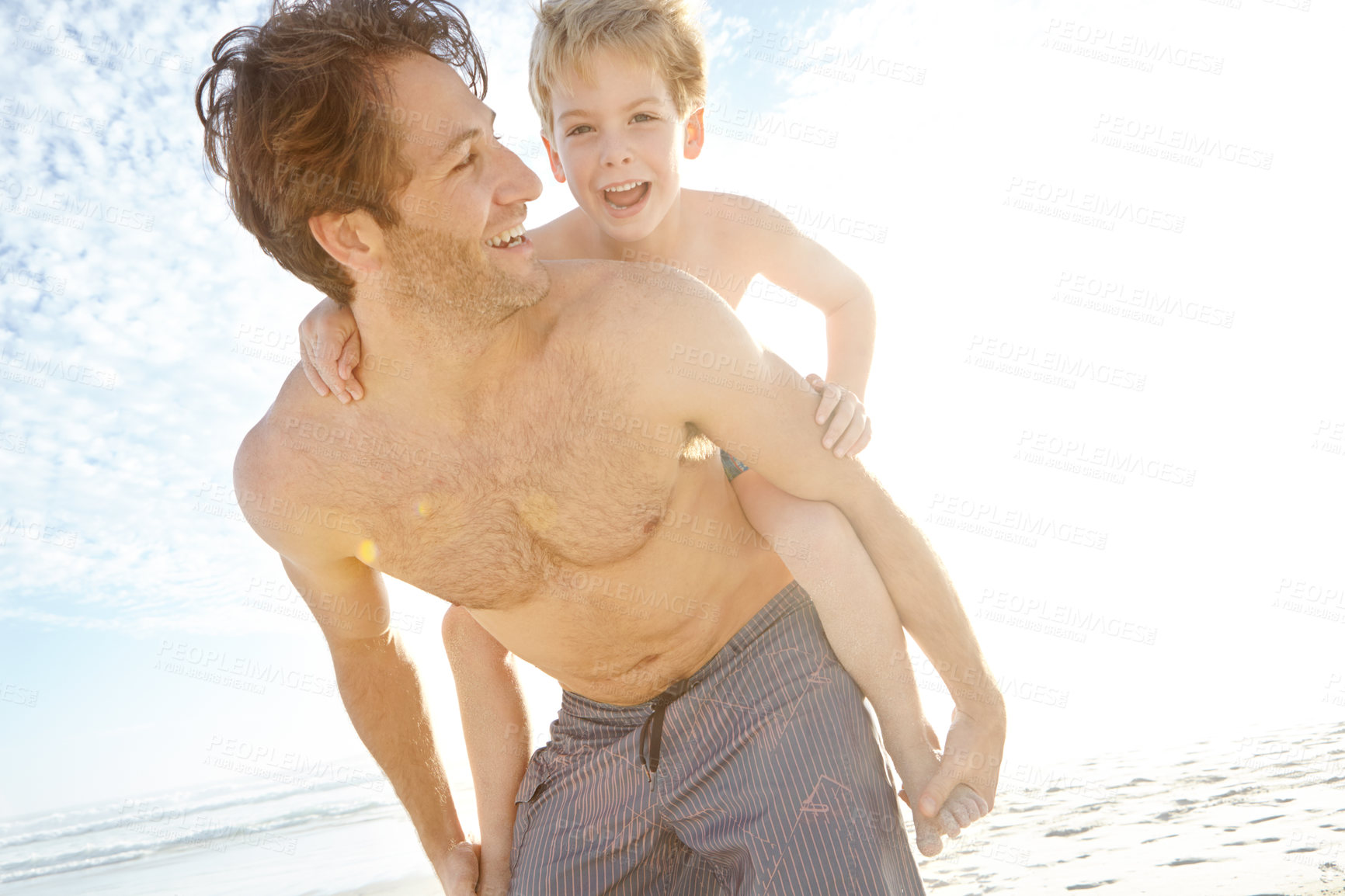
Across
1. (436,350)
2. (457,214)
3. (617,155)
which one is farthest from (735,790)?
(617,155)

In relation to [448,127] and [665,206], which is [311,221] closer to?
[448,127]

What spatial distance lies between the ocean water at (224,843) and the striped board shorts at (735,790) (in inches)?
221

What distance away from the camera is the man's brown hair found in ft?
7.64

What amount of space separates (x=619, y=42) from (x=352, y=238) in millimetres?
1644

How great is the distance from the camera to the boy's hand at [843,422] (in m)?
2.31

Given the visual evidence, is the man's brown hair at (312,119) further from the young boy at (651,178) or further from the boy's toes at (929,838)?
the boy's toes at (929,838)

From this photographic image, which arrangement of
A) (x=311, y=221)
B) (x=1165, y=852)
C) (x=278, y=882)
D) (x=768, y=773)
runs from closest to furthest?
(x=768, y=773) < (x=311, y=221) < (x=1165, y=852) < (x=278, y=882)

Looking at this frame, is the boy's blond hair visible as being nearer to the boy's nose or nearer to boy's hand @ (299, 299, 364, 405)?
the boy's nose

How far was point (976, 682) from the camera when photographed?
232 cm

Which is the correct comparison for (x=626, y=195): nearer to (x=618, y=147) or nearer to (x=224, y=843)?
(x=618, y=147)

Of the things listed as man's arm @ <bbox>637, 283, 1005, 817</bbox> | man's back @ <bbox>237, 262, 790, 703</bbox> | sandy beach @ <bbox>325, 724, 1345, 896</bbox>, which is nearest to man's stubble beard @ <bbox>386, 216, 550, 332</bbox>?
man's back @ <bbox>237, 262, 790, 703</bbox>

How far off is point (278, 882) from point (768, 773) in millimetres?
7314

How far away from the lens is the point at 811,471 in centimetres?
231

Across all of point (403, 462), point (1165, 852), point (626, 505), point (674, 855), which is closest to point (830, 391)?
point (626, 505)
